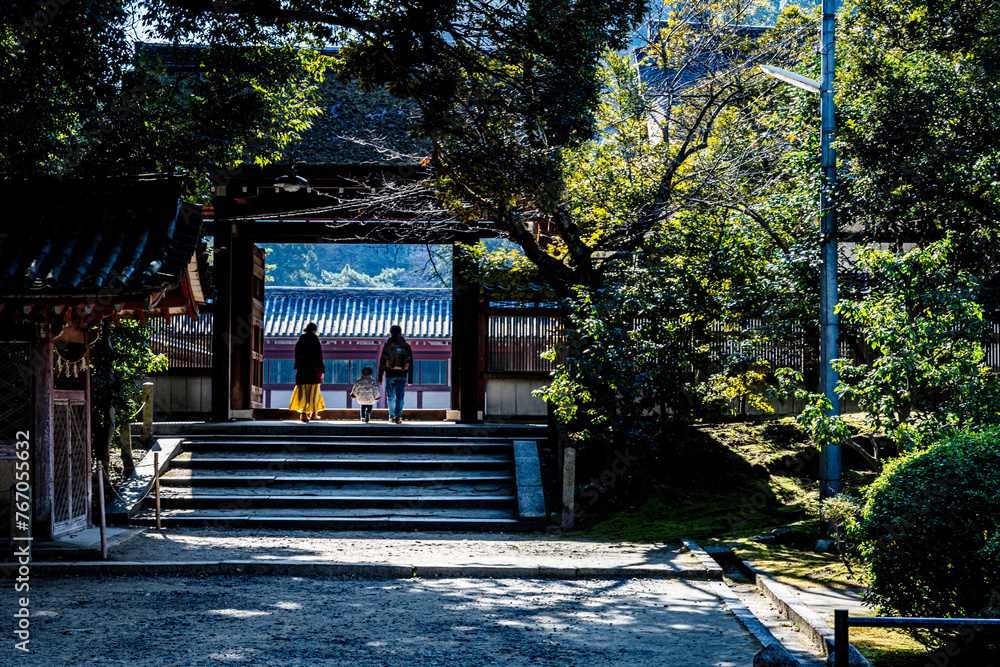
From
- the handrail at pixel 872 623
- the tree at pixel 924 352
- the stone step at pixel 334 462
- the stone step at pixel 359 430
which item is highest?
the tree at pixel 924 352

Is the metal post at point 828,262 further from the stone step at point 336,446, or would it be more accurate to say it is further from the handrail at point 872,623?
the stone step at point 336,446

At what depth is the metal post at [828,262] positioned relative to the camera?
9945 millimetres

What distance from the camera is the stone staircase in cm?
1223

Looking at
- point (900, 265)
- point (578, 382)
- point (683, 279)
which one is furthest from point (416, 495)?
point (900, 265)

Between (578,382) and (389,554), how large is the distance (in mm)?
4090

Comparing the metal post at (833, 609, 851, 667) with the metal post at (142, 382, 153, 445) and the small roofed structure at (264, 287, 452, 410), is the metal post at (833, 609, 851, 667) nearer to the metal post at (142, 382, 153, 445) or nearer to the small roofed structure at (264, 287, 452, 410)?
the metal post at (142, 382, 153, 445)

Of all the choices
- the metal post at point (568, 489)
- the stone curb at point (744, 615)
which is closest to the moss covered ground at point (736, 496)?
the metal post at point (568, 489)

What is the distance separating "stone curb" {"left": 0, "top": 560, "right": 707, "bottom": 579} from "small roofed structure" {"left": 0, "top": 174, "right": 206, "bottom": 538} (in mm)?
1093

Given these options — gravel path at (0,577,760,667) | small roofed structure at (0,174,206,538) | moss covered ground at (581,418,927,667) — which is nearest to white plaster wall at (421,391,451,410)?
moss covered ground at (581,418,927,667)

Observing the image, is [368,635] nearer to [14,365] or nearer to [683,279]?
[14,365]

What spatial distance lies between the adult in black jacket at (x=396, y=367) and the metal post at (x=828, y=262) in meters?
8.37

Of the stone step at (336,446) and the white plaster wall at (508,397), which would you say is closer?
the stone step at (336,446)

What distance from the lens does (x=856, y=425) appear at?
13695mm

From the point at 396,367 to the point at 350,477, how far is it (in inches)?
136
